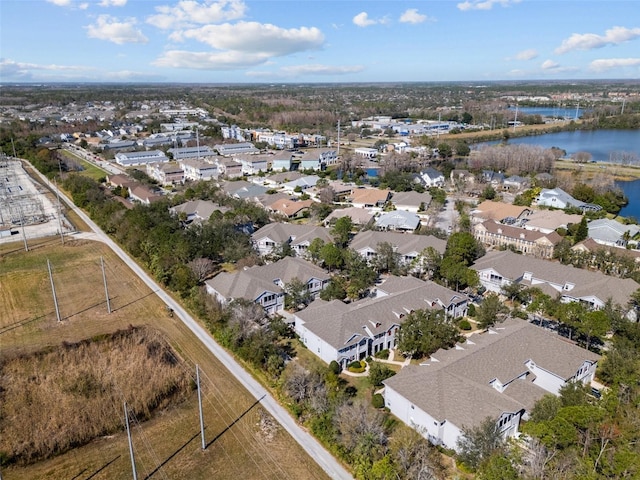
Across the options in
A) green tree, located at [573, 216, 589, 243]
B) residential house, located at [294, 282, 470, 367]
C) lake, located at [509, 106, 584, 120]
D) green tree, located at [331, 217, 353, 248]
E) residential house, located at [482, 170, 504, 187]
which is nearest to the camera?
residential house, located at [294, 282, 470, 367]

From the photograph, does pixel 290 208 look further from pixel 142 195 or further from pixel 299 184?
pixel 142 195

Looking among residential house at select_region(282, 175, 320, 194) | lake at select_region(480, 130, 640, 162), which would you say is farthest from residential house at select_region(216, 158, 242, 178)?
lake at select_region(480, 130, 640, 162)

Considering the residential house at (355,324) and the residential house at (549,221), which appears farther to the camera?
the residential house at (549,221)

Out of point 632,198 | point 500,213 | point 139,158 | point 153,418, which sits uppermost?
point 139,158

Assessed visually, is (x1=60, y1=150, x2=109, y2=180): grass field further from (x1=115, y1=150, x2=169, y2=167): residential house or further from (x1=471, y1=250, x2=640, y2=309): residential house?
(x1=471, y1=250, x2=640, y2=309): residential house

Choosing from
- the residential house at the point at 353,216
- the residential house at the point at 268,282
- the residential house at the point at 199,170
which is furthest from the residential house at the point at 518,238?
the residential house at the point at 199,170

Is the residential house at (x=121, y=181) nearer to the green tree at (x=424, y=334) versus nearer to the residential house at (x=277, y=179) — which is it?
the residential house at (x=277, y=179)

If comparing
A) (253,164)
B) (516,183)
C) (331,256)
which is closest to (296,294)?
(331,256)
